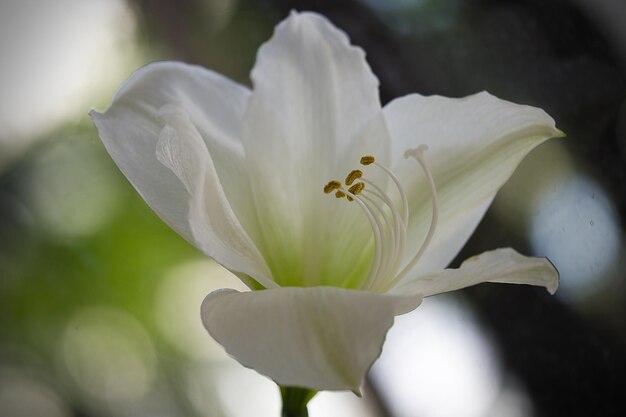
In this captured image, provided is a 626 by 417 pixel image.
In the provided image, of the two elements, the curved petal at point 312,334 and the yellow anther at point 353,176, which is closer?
the curved petal at point 312,334

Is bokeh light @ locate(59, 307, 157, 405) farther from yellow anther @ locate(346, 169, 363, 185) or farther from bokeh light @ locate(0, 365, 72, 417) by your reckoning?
yellow anther @ locate(346, 169, 363, 185)

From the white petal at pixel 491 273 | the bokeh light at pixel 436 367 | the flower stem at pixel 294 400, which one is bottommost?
the bokeh light at pixel 436 367

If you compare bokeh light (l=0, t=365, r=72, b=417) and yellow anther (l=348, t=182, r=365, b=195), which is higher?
yellow anther (l=348, t=182, r=365, b=195)

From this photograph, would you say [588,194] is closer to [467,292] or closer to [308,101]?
[467,292]

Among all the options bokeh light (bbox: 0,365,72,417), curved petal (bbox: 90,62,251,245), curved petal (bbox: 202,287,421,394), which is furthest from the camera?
bokeh light (bbox: 0,365,72,417)

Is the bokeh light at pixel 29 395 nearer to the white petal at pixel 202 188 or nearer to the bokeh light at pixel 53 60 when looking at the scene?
the bokeh light at pixel 53 60

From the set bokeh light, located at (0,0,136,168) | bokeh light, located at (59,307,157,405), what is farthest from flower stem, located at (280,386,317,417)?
bokeh light, located at (0,0,136,168)

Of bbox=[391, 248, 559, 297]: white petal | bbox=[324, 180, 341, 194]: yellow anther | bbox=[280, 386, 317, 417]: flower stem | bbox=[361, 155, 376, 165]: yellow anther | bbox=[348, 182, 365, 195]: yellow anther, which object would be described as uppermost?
bbox=[361, 155, 376, 165]: yellow anther

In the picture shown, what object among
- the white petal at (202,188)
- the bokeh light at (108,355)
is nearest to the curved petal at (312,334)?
the white petal at (202,188)

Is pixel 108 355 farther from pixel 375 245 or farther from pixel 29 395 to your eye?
pixel 375 245
